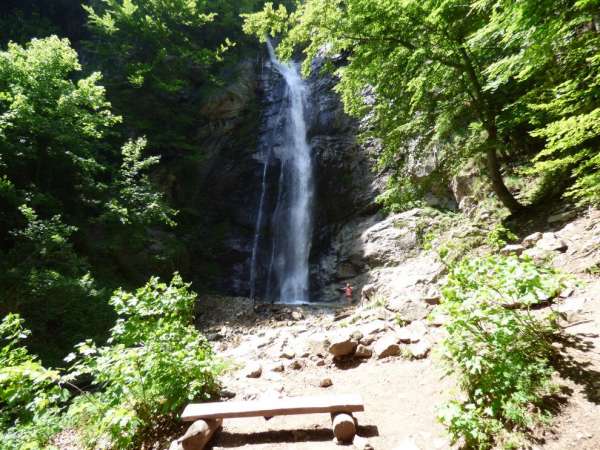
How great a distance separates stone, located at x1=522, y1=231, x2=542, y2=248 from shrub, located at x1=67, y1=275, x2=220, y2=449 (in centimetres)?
550

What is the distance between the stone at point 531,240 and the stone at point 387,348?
2.98 metres

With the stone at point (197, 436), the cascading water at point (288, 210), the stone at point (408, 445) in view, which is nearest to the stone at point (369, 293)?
the stone at point (408, 445)

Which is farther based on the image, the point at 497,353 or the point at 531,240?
the point at 531,240

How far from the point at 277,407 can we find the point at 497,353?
2101mm

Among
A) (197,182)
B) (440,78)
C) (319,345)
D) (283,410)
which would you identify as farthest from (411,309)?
(197,182)

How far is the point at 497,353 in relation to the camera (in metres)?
2.72

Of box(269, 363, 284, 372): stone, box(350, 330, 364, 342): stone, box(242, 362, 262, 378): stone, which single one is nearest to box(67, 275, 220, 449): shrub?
box(242, 362, 262, 378): stone

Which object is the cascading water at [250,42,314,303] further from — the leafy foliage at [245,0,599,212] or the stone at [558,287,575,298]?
the stone at [558,287,575,298]

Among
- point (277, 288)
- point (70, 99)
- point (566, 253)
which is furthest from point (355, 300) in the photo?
point (70, 99)

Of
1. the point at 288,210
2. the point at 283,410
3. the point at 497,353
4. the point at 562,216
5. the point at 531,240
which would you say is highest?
the point at 288,210

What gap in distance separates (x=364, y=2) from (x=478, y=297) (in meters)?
6.36

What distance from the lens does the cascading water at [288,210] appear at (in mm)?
16422

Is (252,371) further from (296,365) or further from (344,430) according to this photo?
(344,430)

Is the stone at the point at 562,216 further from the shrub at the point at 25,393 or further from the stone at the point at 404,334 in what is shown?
the shrub at the point at 25,393
